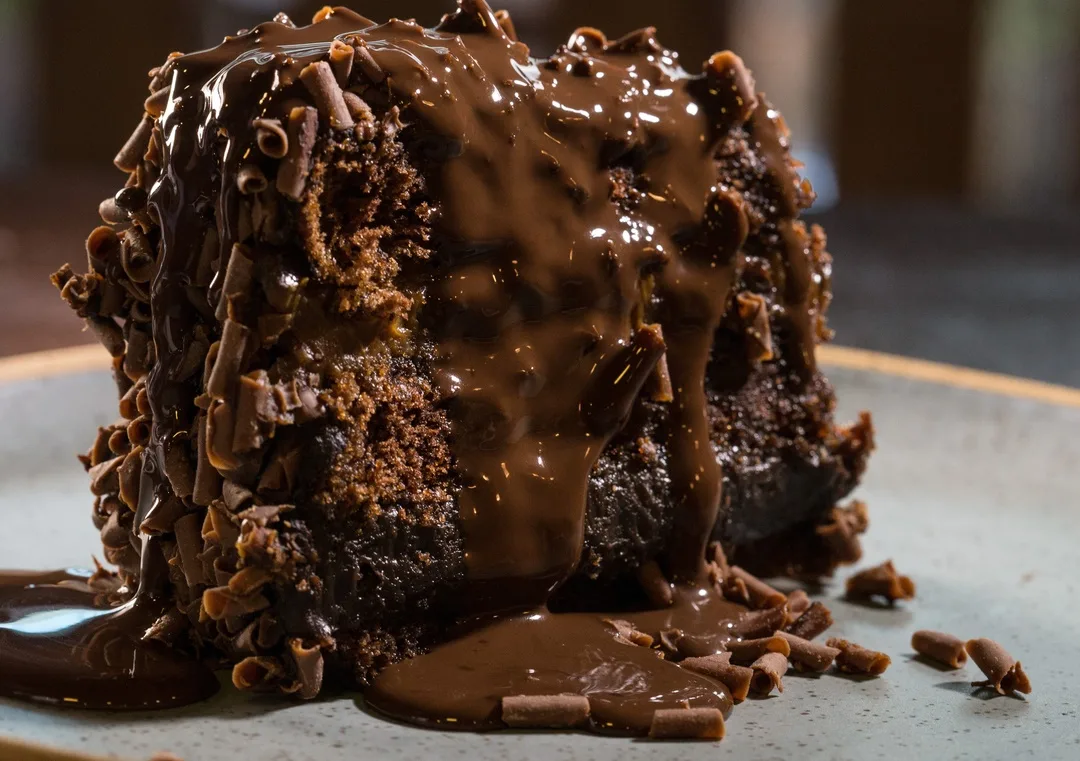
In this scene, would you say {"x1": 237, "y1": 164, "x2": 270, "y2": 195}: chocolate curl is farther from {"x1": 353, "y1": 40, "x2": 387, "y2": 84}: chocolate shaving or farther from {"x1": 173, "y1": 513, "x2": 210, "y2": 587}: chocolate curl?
{"x1": 173, "y1": 513, "x2": 210, "y2": 587}: chocolate curl

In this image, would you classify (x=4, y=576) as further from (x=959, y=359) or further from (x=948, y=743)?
(x=959, y=359)

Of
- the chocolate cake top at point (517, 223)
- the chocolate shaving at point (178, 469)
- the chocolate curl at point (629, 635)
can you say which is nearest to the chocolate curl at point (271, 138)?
the chocolate cake top at point (517, 223)

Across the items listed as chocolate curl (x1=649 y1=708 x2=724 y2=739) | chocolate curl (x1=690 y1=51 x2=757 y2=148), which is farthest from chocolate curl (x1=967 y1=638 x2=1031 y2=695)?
chocolate curl (x1=690 y1=51 x2=757 y2=148)

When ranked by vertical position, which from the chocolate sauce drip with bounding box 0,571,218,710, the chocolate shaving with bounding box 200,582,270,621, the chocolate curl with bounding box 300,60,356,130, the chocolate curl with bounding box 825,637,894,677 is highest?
the chocolate curl with bounding box 300,60,356,130

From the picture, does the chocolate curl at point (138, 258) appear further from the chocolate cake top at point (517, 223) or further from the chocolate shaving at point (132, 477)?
the chocolate shaving at point (132, 477)

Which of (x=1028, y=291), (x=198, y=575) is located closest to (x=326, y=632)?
(x=198, y=575)

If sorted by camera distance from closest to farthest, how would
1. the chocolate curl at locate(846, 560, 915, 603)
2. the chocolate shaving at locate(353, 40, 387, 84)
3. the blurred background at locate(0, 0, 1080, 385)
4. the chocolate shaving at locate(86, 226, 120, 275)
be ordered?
1. the chocolate shaving at locate(353, 40, 387, 84)
2. the chocolate shaving at locate(86, 226, 120, 275)
3. the chocolate curl at locate(846, 560, 915, 603)
4. the blurred background at locate(0, 0, 1080, 385)
